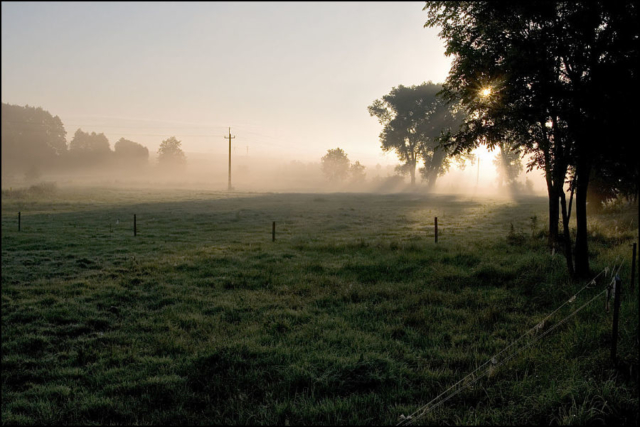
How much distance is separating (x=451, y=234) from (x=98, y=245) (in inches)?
681

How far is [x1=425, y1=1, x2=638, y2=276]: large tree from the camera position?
10.1 meters

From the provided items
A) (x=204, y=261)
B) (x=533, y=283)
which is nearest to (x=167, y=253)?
(x=204, y=261)

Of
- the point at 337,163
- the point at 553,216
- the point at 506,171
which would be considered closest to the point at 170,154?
the point at 337,163

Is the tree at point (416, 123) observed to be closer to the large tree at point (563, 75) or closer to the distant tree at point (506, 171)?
the distant tree at point (506, 171)

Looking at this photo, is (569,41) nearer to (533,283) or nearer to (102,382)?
(533,283)

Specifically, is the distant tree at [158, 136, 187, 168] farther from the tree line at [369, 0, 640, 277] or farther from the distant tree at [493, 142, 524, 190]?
the tree line at [369, 0, 640, 277]

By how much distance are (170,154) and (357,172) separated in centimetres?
5761

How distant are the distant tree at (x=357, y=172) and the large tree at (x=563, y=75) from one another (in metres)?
97.7

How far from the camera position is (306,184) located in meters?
122

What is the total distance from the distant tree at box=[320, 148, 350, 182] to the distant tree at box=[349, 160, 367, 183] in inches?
52.0

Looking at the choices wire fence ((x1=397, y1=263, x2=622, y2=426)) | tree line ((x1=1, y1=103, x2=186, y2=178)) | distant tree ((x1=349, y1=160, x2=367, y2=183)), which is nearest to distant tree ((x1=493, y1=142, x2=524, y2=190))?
distant tree ((x1=349, y1=160, x2=367, y2=183))

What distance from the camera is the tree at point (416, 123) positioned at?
78.8m

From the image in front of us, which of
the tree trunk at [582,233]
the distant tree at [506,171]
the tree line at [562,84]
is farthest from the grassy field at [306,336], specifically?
the distant tree at [506,171]

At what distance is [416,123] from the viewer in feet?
264
